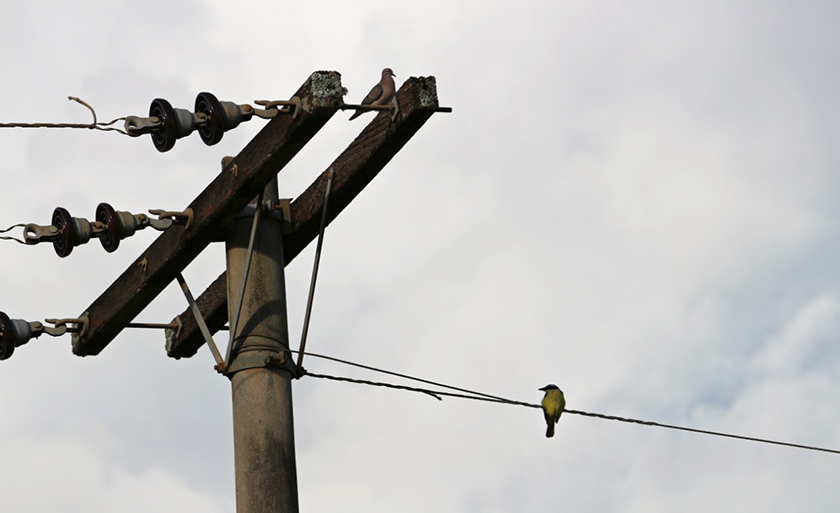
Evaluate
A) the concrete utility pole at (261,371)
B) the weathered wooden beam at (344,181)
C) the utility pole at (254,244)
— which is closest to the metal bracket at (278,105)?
the utility pole at (254,244)

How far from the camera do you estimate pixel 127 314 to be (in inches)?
279

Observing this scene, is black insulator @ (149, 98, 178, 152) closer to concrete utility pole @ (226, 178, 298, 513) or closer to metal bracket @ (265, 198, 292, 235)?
concrete utility pole @ (226, 178, 298, 513)

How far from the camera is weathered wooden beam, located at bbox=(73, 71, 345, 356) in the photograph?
616 cm

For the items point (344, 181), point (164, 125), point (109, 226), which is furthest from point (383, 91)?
point (109, 226)

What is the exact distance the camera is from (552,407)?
24.1 feet

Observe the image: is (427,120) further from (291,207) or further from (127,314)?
(127,314)

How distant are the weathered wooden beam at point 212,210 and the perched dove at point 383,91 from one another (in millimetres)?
714

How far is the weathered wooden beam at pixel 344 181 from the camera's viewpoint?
6.54 meters

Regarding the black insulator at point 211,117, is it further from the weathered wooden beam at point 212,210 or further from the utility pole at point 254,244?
the weathered wooden beam at point 212,210

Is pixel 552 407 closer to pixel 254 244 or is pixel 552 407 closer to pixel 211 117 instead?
pixel 254 244

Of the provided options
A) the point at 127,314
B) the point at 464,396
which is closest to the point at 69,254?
the point at 127,314

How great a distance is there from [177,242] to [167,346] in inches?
40.0

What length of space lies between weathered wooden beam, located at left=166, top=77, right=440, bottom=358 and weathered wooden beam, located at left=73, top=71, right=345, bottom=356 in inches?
17.2

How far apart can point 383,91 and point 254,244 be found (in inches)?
40.4
